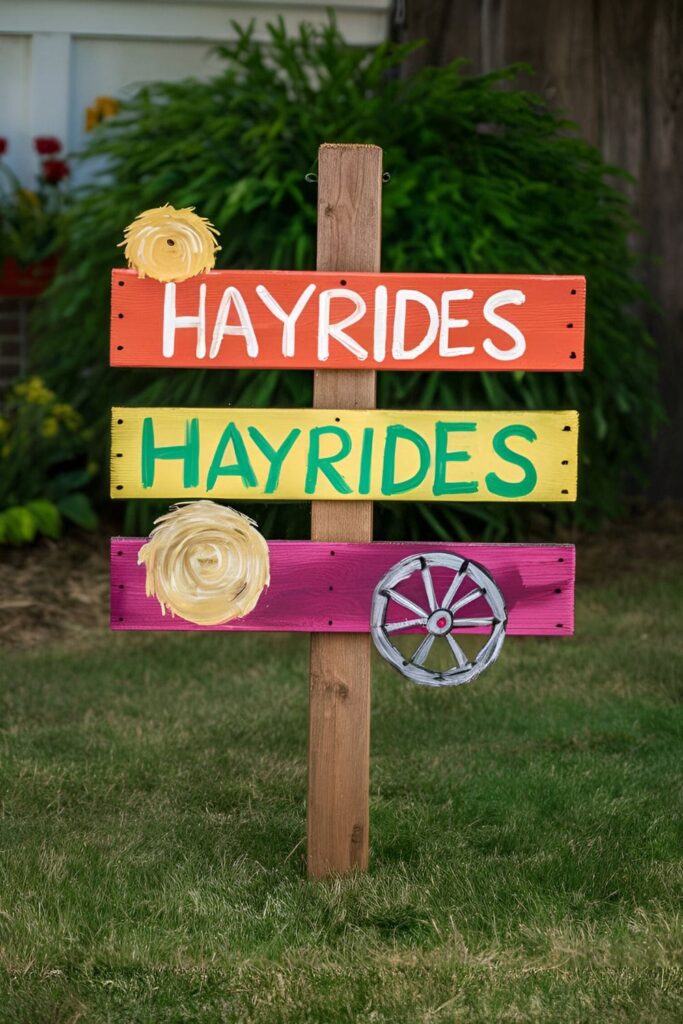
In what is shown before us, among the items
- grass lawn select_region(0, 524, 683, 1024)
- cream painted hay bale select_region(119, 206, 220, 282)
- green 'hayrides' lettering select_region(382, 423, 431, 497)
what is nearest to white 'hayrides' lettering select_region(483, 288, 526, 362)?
green 'hayrides' lettering select_region(382, 423, 431, 497)

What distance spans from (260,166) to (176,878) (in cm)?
338

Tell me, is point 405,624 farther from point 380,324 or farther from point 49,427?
point 49,427

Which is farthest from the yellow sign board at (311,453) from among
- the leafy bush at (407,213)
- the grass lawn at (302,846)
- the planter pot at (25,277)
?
the planter pot at (25,277)

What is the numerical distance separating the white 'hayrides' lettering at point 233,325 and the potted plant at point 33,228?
177 inches

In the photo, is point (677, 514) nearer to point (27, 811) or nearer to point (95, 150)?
point (95, 150)

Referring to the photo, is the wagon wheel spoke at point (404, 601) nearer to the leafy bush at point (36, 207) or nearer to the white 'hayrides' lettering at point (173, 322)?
the white 'hayrides' lettering at point (173, 322)

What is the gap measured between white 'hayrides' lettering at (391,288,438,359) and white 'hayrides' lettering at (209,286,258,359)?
0.28 meters

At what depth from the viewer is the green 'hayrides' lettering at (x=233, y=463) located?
266cm

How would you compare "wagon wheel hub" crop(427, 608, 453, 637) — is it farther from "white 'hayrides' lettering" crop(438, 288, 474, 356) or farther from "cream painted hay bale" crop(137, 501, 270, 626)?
"white 'hayrides' lettering" crop(438, 288, 474, 356)

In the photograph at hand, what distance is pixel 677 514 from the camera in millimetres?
6879

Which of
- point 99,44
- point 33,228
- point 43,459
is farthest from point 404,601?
point 99,44

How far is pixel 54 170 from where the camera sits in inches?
279

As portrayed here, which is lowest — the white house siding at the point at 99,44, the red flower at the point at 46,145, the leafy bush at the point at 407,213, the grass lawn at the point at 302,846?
the grass lawn at the point at 302,846

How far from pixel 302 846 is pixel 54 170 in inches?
200
